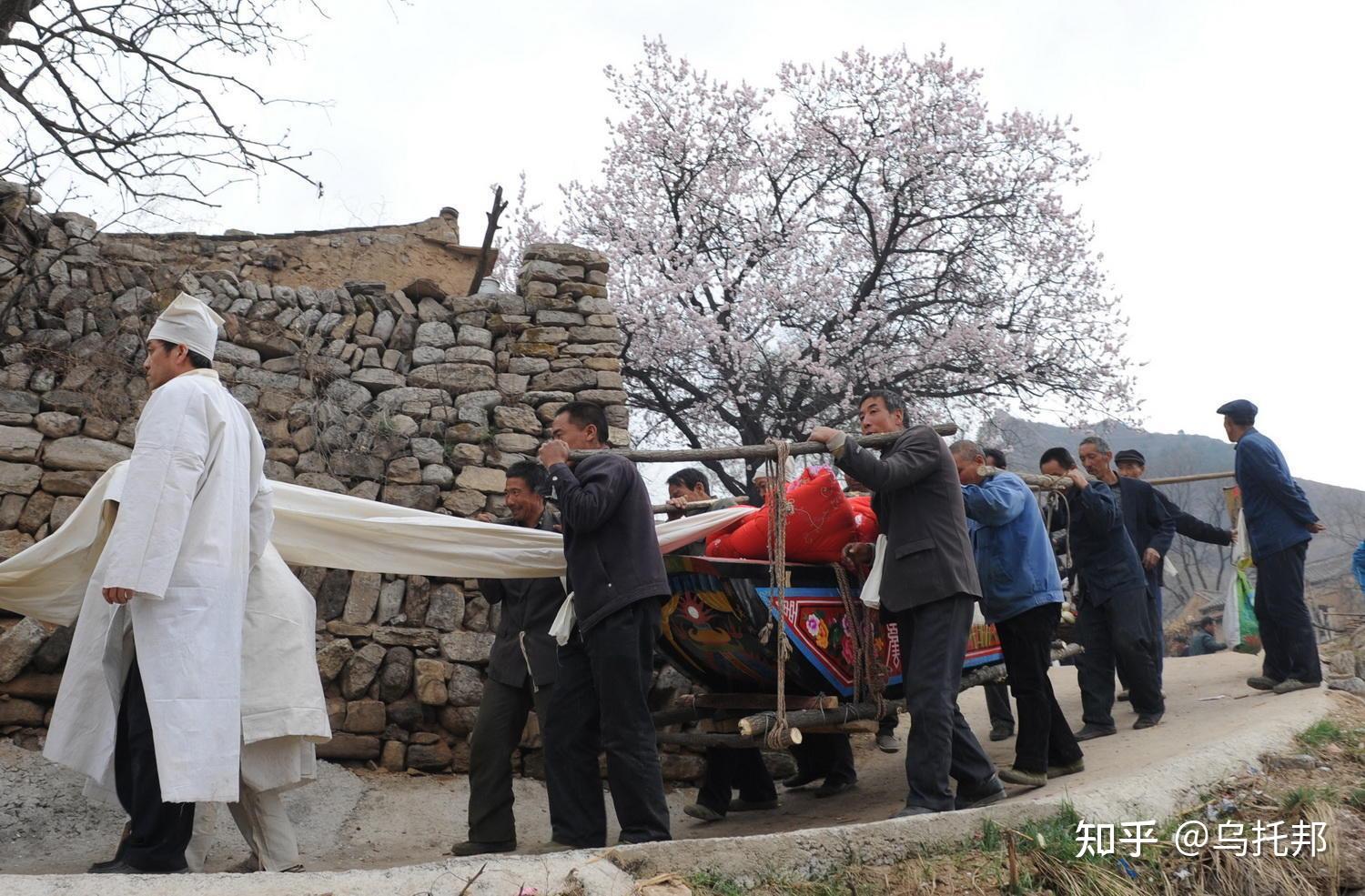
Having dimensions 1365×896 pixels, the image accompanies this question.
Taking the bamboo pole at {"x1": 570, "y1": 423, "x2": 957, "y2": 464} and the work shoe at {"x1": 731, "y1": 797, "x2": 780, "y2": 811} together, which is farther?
the work shoe at {"x1": 731, "y1": 797, "x2": 780, "y2": 811}

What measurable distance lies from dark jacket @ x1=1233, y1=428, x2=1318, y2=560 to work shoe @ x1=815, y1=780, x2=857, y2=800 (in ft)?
8.30

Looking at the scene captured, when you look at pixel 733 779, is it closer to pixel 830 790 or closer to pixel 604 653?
pixel 830 790

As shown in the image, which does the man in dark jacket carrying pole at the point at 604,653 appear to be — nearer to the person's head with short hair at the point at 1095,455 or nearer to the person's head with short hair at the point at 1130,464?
the person's head with short hair at the point at 1095,455

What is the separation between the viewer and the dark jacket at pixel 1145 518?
21.7ft

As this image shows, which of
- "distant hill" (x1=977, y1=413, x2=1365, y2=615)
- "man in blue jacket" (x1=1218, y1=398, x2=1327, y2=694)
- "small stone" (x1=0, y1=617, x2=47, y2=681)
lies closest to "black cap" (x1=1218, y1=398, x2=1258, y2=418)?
"man in blue jacket" (x1=1218, y1=398, x2=1327, y2=694)

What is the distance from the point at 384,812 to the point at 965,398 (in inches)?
370

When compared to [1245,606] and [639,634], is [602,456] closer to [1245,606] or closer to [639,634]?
[639,634]

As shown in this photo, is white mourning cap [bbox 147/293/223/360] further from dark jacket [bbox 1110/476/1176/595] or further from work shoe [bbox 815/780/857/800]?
dark jacket [bbox 1110/476/1176/595]

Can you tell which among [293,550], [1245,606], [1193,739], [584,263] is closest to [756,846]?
[293,550]

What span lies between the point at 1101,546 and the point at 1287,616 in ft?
3.48

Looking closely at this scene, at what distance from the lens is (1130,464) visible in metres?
6.90

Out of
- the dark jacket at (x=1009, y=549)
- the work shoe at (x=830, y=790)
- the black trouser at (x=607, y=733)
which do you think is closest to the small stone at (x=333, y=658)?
the black trouser at (x=607, y=733)

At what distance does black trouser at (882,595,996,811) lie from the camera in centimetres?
396

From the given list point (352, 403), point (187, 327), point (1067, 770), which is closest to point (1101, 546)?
point (1067, 770)
